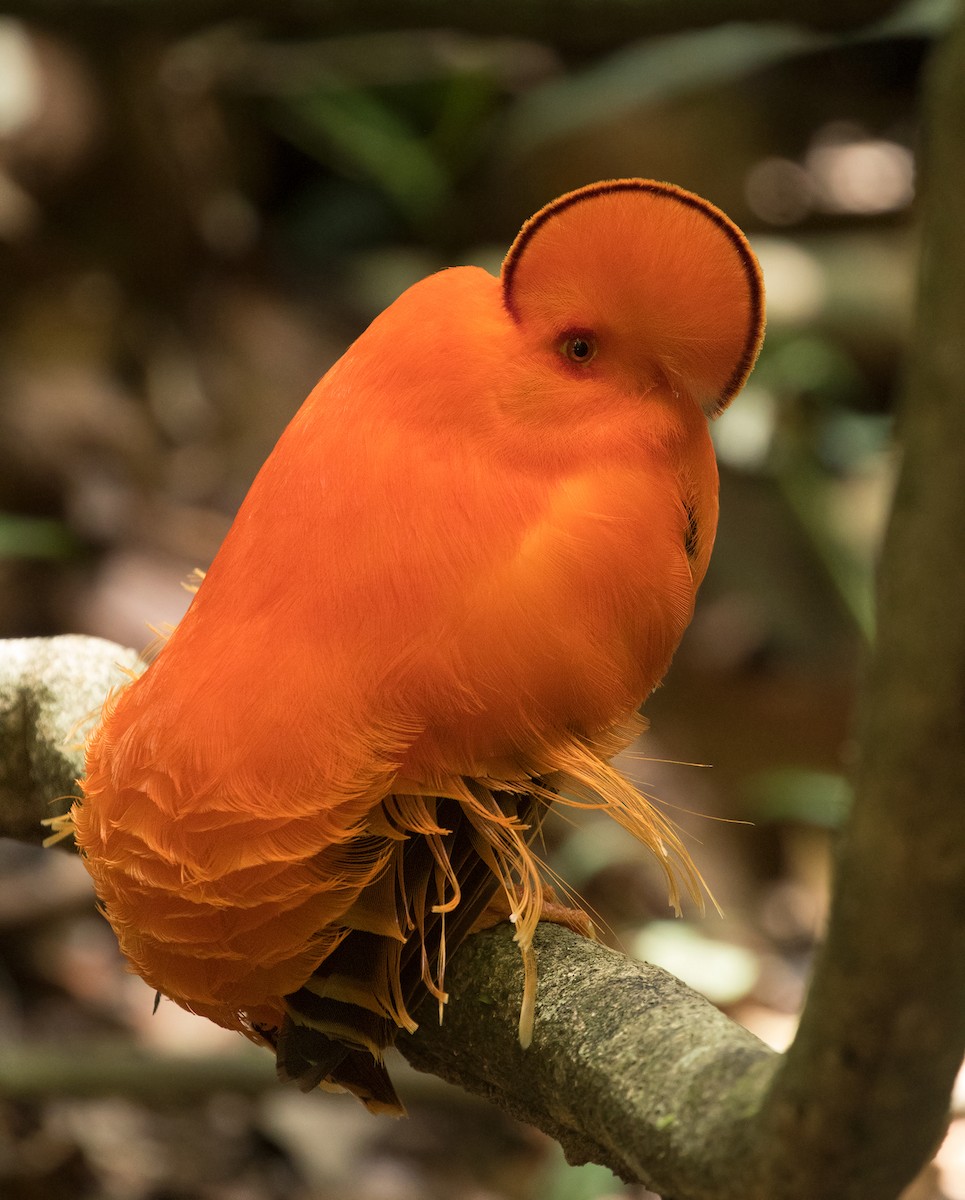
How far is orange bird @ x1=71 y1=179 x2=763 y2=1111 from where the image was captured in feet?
3.16

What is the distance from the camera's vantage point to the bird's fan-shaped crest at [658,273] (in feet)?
3.29

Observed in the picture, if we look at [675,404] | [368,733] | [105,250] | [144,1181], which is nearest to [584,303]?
[675,404]

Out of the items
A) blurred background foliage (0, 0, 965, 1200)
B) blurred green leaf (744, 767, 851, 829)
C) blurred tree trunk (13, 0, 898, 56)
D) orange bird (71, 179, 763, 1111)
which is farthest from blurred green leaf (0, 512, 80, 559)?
orange bird (71, 179, 763, 1111)

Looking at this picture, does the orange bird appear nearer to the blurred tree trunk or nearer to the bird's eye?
the bird's eye

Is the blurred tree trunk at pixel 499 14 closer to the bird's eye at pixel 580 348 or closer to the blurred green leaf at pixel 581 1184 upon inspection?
the bird's eye at pixel 580 348

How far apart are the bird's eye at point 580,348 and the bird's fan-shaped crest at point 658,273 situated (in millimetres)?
22

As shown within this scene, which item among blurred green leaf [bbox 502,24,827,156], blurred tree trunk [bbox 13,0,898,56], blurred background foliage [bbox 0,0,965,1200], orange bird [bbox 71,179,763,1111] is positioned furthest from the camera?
blurred green leaf [bbox 502,24,827,156]

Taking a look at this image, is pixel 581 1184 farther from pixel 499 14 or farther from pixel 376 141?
pixel 376 141

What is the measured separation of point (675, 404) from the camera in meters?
1.08

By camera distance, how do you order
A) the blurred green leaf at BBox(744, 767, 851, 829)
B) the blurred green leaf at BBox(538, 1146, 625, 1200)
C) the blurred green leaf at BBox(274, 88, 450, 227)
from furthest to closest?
the blurred green leaf at BBox(274, 88, 450, 227), the blurred green leaf at BBox(744, 767, 851, 829), the blurred green leaf at BBox(538, 1146, 625, 1200)

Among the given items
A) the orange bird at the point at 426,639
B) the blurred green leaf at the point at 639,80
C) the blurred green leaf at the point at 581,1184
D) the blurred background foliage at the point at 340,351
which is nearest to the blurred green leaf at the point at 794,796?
the blurred background foliage at the point at 340,351

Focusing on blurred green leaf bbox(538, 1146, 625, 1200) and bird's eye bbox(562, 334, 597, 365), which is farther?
blurred green leaf bbox(538, 1146, 625, 1200)

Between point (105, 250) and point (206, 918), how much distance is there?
3286 millimetres

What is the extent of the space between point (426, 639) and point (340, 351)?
10.4 ft
